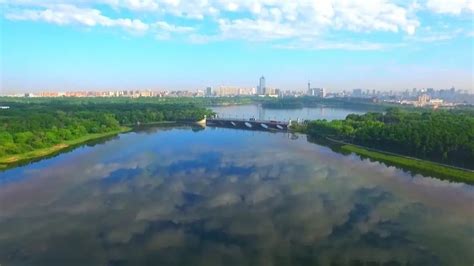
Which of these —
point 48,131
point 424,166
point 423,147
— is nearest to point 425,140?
point 423,147

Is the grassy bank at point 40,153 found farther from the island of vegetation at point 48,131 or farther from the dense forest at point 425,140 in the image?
the dense forest at point 425,140

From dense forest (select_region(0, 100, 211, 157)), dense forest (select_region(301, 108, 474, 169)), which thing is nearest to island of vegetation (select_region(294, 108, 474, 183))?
dense forest (select_region(301, 108, 474, 169))

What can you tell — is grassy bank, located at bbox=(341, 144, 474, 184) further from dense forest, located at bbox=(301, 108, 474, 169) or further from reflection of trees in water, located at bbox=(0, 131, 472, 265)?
reflection of trees in water, located at bbox=(0, 131, 472, 265)

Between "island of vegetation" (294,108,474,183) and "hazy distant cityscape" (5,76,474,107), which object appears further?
"hazy distant cityscape" (5,76,474,107)

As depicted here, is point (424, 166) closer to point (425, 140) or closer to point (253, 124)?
point (425, 140)

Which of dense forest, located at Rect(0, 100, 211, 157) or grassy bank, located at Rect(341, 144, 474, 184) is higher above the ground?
dense forest, located at Rect(0, 100, 211, 157)

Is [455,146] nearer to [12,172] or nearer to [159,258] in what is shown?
[159,258]

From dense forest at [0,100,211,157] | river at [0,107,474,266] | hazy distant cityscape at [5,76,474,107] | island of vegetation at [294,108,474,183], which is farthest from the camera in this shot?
hazy distant cityscape at [5,76,474,107]

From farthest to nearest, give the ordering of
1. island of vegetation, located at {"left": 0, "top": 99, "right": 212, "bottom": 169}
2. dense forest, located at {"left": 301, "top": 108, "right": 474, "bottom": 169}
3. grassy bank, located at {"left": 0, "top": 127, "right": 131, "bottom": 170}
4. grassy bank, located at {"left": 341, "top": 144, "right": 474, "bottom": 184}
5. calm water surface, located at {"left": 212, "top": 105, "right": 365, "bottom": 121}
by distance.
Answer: calm water surface, located at {"left": 212, "top": 105, "right": 365, "bottom": 121}
island of vegetation, located at {"left": 0, "top": 99, "right": 212, "bottom": 169}
grassy bank, located at {"left": 0, "top": 127, "right": 131, "bottom": 170}
dense forest, located at {"left": 301, "top": 108, "right": 474, "bottom": 169}
grassy bank, located at {"left": 341, "top": 144, "right": 474, "bottom": 184}

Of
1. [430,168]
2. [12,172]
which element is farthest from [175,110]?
[430,168]
